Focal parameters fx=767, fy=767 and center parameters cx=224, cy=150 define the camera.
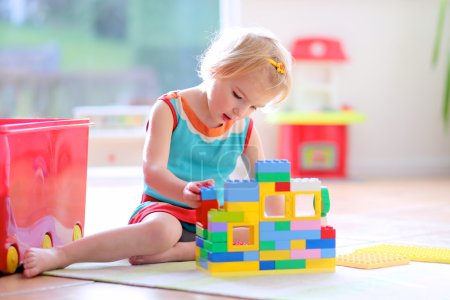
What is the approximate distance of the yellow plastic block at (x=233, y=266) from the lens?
1179 mm

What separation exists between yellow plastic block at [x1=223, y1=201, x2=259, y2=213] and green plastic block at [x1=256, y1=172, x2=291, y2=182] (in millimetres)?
39

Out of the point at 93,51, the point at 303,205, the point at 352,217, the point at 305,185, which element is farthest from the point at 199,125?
the point at 93,51

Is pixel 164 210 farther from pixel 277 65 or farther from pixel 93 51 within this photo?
pixel 93 51

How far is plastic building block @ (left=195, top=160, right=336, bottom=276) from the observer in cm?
118

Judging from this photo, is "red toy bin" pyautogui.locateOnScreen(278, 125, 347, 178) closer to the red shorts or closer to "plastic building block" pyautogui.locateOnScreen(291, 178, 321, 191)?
the red shorts

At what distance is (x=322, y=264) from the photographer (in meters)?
1.22

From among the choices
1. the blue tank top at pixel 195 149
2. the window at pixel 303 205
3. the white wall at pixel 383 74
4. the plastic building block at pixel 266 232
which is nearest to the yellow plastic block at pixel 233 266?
the plastic building block at pixel 266 232

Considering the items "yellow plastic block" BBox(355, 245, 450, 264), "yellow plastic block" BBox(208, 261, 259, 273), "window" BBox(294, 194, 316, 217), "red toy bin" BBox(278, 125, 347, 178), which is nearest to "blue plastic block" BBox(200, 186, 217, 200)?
"yellow plastic block" BBox(208, 261, 259, 273)

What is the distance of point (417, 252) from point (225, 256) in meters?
0.39

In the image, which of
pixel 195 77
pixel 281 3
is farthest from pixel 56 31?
pixel 281 3

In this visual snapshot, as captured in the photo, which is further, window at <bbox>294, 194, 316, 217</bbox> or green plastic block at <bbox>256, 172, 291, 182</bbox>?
window at <bbox>294, 194, 316, 217</bbox>

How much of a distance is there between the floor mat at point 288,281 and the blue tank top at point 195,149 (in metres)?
0.20

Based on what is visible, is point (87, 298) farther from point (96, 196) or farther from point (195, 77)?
point (195, 77)

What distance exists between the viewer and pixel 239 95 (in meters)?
1.31
